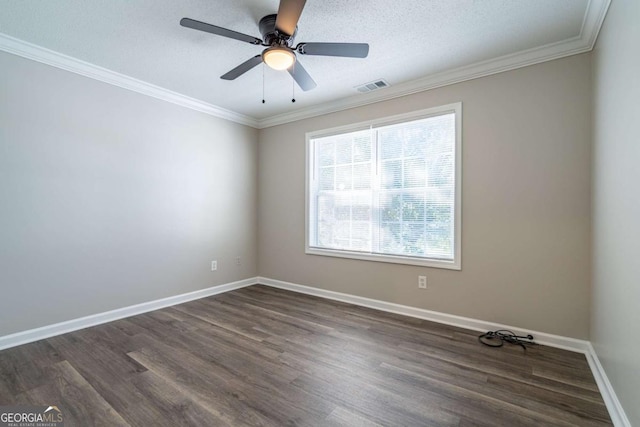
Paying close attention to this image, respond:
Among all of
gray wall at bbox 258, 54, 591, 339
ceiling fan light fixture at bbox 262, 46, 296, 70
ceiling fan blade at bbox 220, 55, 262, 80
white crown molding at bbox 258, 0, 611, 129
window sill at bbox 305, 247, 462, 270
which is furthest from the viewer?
window sill at bbox 305, 247, 462, 270

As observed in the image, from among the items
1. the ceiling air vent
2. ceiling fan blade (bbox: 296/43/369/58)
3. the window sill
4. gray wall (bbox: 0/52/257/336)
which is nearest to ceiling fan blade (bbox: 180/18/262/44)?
ceiling fan blade (bbox: 296/43/369/58)

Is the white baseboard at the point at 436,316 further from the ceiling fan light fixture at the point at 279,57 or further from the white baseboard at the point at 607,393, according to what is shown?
the ceiling fan light fixture at the point at 279,57

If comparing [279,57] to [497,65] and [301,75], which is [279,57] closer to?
[301,75]

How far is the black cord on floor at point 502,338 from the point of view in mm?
2566

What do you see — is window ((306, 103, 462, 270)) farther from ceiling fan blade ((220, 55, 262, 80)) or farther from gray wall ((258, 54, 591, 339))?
ceiling fan blade ((220, 55, 262, 80))

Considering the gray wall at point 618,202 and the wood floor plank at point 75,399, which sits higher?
the gray wall at point 618,202

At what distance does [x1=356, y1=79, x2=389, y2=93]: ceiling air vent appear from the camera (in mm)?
3263

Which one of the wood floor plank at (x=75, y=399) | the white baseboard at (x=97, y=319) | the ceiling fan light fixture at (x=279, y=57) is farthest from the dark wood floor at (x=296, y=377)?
the ceiling fan light fixture at (x=279, y=57)

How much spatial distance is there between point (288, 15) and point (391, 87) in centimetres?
191

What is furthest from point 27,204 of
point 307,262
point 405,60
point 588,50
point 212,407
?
point 588,50

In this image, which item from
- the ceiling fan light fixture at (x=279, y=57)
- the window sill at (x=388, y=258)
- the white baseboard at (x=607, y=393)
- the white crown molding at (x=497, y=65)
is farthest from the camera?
the window sill at (x=388, y=258)

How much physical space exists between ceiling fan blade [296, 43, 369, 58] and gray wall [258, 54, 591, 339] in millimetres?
1395

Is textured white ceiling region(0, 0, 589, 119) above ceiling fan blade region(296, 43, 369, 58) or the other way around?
above

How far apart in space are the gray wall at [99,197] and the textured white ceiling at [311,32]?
0.47m
